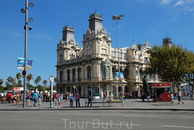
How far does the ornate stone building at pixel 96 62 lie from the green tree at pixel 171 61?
12.5m

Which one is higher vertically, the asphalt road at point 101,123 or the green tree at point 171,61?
the green tree at point 171,61

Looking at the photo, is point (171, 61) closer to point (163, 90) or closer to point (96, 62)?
point (163, 90)

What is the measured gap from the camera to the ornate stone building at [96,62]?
51344 millimetres

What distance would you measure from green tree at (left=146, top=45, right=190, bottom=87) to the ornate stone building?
12.5m

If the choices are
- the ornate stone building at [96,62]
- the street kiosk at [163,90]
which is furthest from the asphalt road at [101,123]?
the ornate stone building at [96,62]

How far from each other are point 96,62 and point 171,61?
2012 cm

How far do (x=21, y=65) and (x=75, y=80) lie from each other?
121 ft

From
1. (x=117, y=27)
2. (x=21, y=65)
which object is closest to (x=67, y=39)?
(x=117, y=27)

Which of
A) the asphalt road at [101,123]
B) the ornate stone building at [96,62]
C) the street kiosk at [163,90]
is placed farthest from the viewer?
the ornate stone building at [96,62]

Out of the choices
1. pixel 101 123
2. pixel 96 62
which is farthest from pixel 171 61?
pixel 101 123

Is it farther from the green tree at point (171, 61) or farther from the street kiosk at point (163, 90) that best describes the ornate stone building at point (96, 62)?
the street kiosk at point (163, 90)

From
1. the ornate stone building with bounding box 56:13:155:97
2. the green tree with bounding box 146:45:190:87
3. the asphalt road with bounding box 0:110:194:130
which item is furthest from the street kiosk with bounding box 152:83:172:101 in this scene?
the ornate stone building with bounding box 56:13:155:97

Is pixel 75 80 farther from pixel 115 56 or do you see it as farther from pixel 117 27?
pixel 117 27

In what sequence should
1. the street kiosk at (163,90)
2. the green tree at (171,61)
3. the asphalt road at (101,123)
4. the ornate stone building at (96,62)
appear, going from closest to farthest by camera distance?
1. the asphalt road at (101,123)
2. the street kiosk at (163,90)
3. the green tree at (171,61)
4. the ornate stone building at (96,62)
